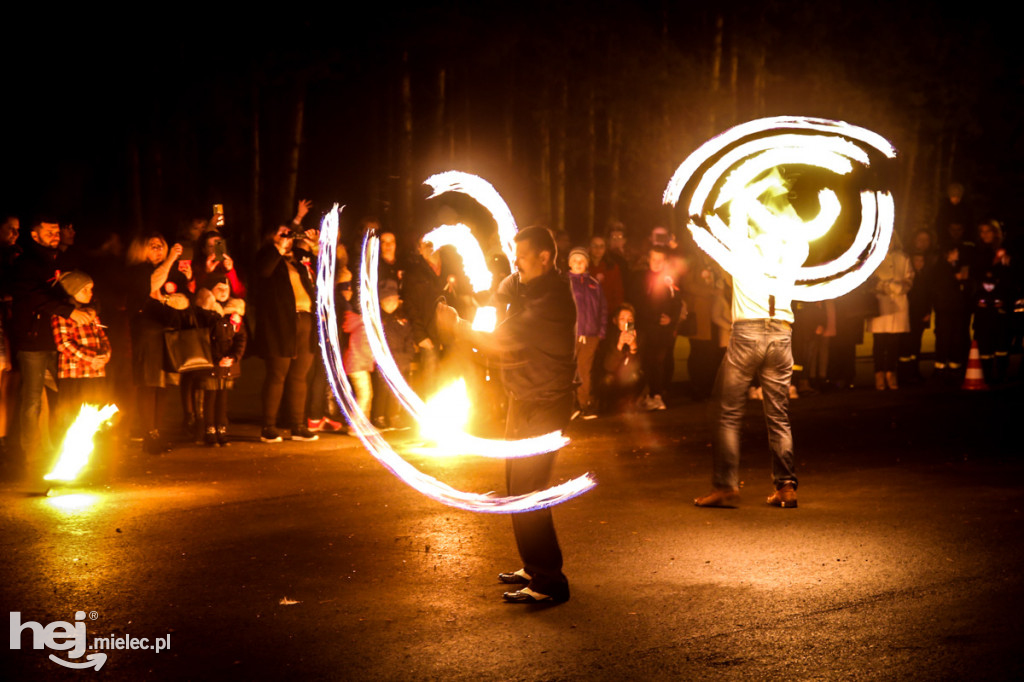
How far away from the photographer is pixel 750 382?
29.9ft

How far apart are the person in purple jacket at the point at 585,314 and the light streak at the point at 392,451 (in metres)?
2.72

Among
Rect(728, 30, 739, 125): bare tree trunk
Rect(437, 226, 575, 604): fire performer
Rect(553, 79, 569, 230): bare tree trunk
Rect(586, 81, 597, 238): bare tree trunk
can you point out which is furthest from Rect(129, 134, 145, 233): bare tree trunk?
Rect(437, 226, 575, 604): fire performer

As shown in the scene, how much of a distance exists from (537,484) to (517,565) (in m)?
0.85

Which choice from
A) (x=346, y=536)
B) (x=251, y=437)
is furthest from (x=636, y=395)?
(x=346, y=536)

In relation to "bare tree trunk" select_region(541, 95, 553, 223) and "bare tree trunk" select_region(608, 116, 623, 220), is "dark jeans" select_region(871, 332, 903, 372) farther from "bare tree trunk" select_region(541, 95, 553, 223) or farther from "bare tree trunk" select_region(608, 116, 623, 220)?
"bare tree trunk" select_region(608, 116, 623, 220)

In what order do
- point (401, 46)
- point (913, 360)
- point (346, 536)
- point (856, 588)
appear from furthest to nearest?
point (401, 46) < point (913, 360) < point (346, 536) < point (856, 588)

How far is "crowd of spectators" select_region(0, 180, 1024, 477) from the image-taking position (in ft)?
35.8

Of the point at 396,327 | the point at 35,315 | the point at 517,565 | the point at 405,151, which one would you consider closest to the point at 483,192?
the point at 396,327

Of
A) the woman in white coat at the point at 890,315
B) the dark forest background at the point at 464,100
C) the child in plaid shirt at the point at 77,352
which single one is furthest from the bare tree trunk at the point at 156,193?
the woman in white coat at the point at 890,315

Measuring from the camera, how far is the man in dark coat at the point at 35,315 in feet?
34.9

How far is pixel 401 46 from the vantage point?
25.6 m

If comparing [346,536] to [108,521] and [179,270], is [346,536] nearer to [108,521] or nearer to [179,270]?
[108,521]

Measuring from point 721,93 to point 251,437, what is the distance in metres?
27.9

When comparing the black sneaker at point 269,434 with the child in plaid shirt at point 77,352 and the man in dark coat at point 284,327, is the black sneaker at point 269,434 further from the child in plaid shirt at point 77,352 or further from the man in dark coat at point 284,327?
the child in plaid shirt at point 77,352
